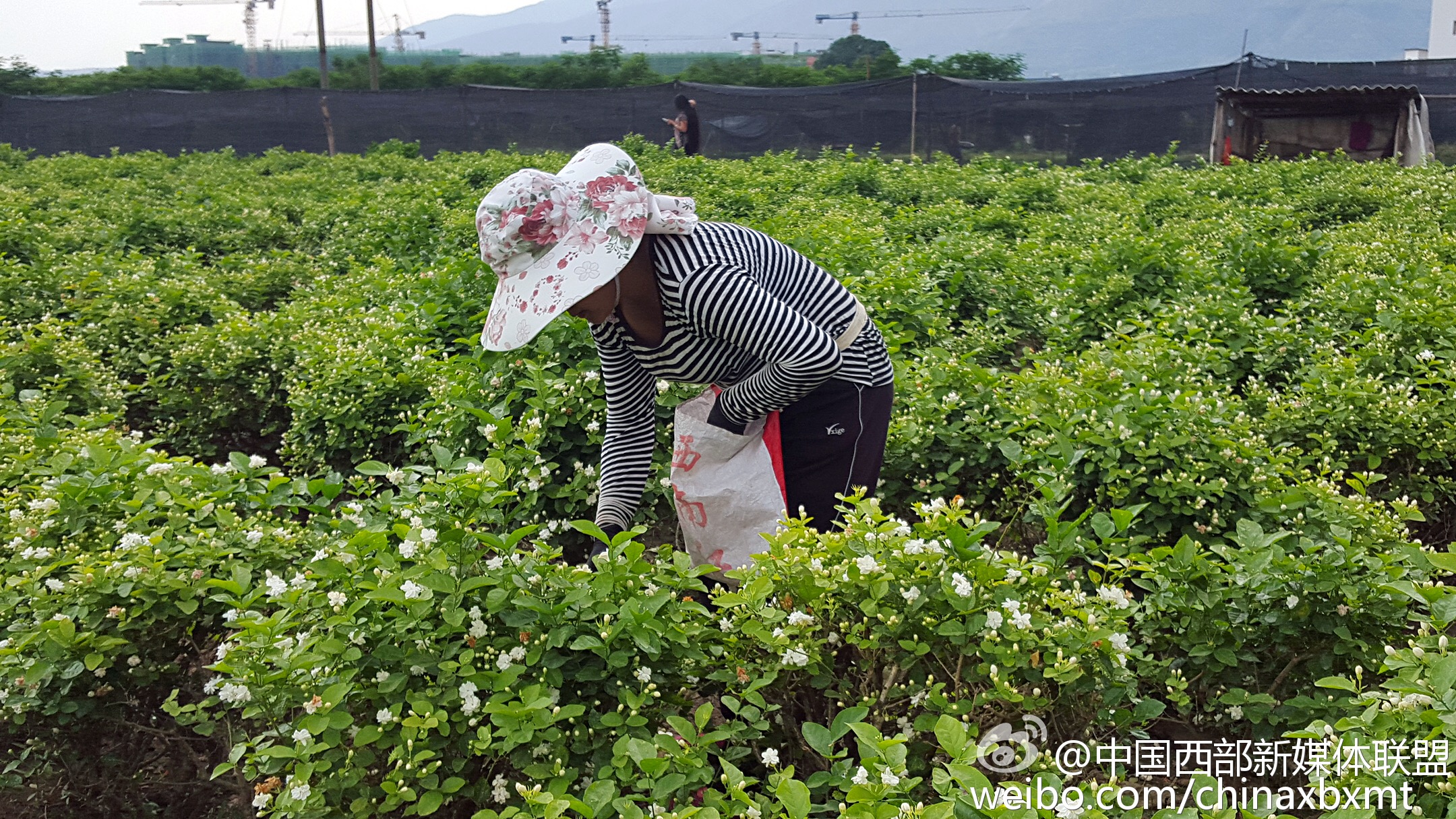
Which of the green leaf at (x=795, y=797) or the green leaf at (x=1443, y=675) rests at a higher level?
the green leaf at (x=1443, y=675)

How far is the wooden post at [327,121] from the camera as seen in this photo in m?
17.9

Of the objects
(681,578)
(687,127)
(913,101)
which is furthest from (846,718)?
(913,101)

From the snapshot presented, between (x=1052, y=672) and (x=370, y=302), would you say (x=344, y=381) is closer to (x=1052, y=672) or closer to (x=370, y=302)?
(x=370, y=302)

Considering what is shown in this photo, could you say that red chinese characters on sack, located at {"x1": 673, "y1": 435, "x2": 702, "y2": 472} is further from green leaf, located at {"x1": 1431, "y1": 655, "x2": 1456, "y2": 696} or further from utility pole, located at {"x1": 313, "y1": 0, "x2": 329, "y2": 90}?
utility pole, located at {"x1": 313, "y1": 0, "x2": 329, "y2": 90}

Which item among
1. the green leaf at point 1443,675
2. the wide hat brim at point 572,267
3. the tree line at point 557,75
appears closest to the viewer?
the green leaf at point 1443,675

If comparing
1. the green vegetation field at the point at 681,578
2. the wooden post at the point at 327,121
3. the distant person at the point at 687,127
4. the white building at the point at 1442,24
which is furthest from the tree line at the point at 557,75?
the white building at the point at 1442,24

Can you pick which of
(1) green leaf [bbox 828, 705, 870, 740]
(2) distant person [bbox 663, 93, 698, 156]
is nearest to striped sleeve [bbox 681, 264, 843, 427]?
(1) green leaf [bbox 828, 705, 870, 740]

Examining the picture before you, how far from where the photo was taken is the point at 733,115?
16922mm

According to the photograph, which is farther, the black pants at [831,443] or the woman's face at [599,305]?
the black pants at [831,443]

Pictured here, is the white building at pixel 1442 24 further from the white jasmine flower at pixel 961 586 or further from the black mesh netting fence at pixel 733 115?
the white jasmine flower at pixel 961 586

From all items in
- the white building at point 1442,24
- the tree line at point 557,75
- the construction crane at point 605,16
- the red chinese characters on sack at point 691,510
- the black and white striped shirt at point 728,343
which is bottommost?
the red chinese characters on sack at point 691,510

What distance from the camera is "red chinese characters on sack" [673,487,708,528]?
2.47 metres

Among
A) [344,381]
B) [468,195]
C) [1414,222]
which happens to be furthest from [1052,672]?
[468,195]

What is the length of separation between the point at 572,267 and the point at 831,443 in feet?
2.73
